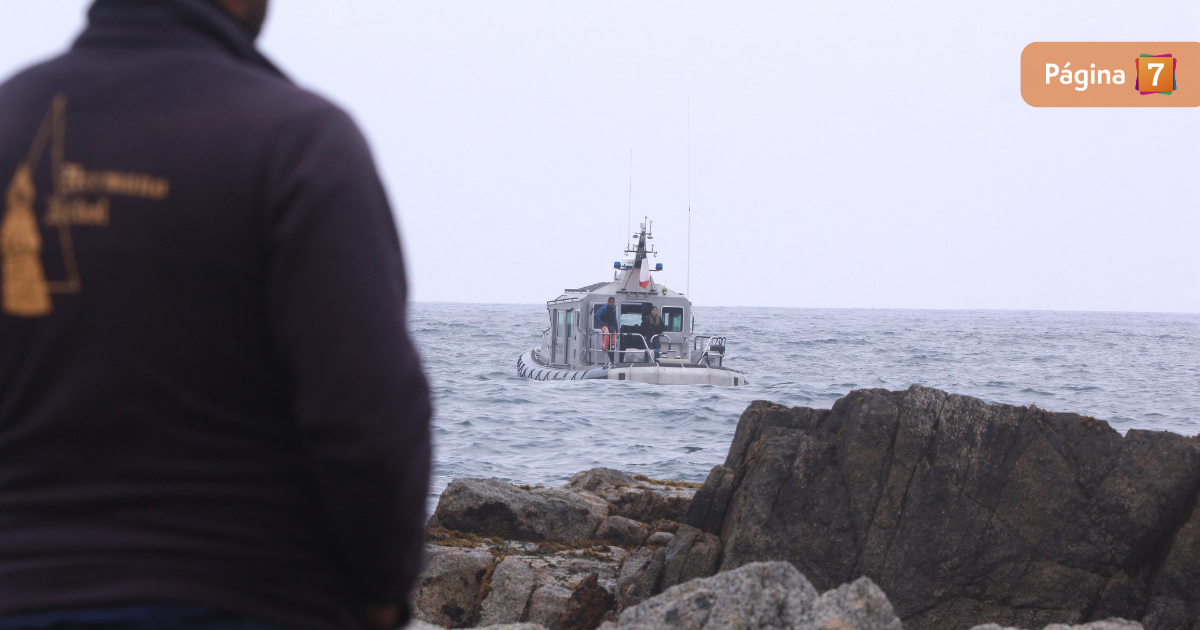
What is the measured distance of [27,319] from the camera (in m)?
1.12

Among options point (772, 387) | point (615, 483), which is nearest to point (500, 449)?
point (615, 483)

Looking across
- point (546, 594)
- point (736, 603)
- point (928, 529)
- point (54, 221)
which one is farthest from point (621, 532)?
point (54, 221)

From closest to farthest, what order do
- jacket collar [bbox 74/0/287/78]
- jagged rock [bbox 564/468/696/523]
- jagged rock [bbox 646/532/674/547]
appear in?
jacket collar [bbox 74/0/287/78] < jagged rock [bbox 646/532/674/547] < jagged rock [bbox 564/468/696/523]

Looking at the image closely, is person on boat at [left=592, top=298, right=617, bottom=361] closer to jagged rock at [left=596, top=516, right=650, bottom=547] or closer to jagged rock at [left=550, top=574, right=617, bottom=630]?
jagged rock at [left=596, top=516, right=650, bottom=547]

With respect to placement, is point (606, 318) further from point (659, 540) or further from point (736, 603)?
point (736, 603)

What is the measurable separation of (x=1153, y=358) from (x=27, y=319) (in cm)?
5584

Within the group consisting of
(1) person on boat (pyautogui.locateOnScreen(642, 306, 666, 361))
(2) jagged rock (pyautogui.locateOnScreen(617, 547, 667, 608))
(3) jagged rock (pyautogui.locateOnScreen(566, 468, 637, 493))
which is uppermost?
(1) person on boat (pyautogui.locateOnScreen(642, 306, 666, 361))

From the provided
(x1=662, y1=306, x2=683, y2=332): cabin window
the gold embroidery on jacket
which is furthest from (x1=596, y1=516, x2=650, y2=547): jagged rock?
(x1=662, y1=306, x2=683, y2=332): cabin window

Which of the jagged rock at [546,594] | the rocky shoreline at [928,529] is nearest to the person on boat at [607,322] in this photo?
the rocky shoreline at [928,529]

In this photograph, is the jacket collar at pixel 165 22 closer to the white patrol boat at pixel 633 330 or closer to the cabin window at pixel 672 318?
the white patrol boat at pixel 633 330

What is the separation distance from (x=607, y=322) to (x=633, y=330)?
110cm

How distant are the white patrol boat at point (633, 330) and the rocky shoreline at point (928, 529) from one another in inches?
673

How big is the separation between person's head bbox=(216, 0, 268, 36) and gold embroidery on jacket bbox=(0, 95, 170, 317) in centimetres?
36

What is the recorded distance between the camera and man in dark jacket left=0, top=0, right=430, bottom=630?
1098mm
